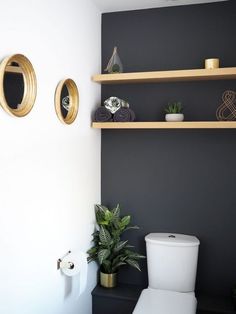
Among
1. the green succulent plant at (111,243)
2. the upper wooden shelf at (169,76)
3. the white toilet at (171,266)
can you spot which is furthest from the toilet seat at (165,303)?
the upper wooden shelf at (169,76)

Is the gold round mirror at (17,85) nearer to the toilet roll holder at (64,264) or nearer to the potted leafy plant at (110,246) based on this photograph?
the toilet roll holder at (64,264)

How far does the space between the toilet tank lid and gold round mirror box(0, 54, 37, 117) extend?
1358mm

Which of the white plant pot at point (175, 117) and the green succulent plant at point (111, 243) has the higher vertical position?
the white plant pot at point (175, 117)

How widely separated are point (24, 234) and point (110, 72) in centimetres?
140

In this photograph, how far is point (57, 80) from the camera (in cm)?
183

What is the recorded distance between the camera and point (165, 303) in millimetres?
2006

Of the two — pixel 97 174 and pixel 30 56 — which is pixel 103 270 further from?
pixel 30 56

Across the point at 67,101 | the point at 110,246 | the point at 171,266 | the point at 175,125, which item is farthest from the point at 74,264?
the point at 175,125

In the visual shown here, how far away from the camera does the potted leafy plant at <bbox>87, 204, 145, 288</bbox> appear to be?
2338 millimetres

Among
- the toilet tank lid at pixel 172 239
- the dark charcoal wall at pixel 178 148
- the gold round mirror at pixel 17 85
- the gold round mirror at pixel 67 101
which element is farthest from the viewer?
the dark charcoal wall at pixel 178 148

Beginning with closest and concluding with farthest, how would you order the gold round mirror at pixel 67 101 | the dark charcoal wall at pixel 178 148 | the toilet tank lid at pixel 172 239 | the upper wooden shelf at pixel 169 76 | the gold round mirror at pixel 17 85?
the gold round mirror at pixel 17 85
the gold round mirror at pixel 67 101
the upper wooden shelf at pixel 169 76
the toilet tank lid at pixel 172 239
the dark charcoal wall at pixel 178 148

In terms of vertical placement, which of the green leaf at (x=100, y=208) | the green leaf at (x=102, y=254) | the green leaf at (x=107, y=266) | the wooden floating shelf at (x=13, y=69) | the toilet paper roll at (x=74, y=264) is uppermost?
the wooden floating shelf at (x=13, y=69)

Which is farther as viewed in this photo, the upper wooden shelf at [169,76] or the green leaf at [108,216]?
the green leaf at [108,216]

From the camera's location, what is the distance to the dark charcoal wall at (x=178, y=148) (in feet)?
7.72
